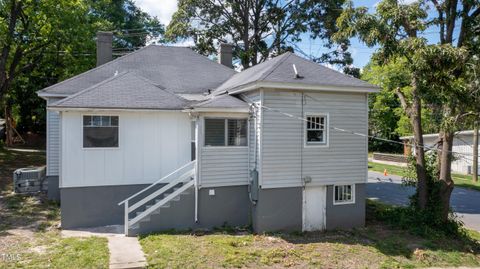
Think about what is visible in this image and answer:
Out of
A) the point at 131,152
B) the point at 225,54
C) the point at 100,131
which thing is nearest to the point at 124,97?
the point at 100,131

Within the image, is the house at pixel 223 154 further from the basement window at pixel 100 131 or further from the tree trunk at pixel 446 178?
the tree trunk at pixel 446 178

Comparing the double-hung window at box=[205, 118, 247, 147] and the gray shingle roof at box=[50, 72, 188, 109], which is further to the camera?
the double-hung window at box=[205, 118, 247, 147]

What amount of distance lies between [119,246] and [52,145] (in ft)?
21.7

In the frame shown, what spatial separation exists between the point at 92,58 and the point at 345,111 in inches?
697

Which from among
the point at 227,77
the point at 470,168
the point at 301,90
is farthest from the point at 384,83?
the point at 301,90

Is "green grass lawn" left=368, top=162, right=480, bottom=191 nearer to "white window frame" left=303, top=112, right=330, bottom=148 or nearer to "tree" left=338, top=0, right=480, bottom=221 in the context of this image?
"tree" left=338, top=0, right=480, bottom=221

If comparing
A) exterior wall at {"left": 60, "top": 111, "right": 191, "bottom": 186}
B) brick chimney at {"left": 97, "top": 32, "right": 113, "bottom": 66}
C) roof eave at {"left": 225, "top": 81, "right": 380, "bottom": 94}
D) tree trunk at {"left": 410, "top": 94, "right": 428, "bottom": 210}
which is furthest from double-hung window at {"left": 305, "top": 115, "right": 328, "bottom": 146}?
brick chimney at {"left": 97, "top": 32, "right": 113, "bottom": 66}

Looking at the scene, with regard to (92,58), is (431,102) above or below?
below

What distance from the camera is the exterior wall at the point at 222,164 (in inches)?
460

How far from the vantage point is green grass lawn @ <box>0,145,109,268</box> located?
8.61 meters

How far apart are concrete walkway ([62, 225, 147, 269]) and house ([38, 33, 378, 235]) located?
42 centimetres

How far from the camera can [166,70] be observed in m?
16.8

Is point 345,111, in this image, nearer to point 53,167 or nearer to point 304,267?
point 304,267

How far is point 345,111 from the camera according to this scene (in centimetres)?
1248
